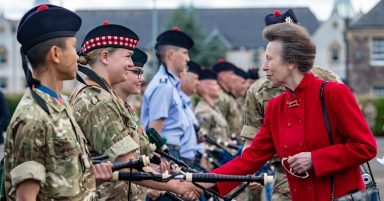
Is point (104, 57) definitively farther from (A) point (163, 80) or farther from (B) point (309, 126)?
(A) point (163, 80)

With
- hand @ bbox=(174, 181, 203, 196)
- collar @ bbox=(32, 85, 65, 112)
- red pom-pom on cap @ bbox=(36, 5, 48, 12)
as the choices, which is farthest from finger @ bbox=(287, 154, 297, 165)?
red pom-pom on cap @ bbox=(36, 5, 48, 12)

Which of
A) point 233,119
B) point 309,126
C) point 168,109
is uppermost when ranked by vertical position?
point 309,126

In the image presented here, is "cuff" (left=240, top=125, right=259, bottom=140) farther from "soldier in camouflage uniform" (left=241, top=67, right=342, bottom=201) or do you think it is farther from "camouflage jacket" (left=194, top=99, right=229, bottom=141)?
"camouflage jacket" (left=194, top=99, right=229, bottom=141)

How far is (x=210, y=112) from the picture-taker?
14383mm

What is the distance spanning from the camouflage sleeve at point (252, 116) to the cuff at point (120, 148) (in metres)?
2.31

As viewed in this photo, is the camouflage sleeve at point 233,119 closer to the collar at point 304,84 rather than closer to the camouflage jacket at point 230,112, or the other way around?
the camouflage jacket at point 230,112

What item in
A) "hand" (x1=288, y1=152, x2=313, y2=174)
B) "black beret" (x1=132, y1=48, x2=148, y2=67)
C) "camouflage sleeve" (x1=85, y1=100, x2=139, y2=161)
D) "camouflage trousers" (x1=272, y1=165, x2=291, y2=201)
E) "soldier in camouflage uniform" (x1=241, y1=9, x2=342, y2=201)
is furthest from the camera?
→ "black beret" (x1=132, y1=48, x2=148, y2=67)

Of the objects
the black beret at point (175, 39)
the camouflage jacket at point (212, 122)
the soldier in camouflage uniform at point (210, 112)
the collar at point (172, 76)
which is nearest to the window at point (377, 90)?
the soldier in camouflage uniform at point (210, 112)

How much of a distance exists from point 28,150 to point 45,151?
10cm

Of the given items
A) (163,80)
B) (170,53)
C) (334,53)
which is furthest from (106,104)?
(334,53)

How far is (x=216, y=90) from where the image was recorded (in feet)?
50.0

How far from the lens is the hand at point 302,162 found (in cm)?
593

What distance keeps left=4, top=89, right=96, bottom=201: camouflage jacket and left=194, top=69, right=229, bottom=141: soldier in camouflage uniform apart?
8730 millimetres

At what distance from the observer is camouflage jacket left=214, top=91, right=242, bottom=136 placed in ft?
51.9
